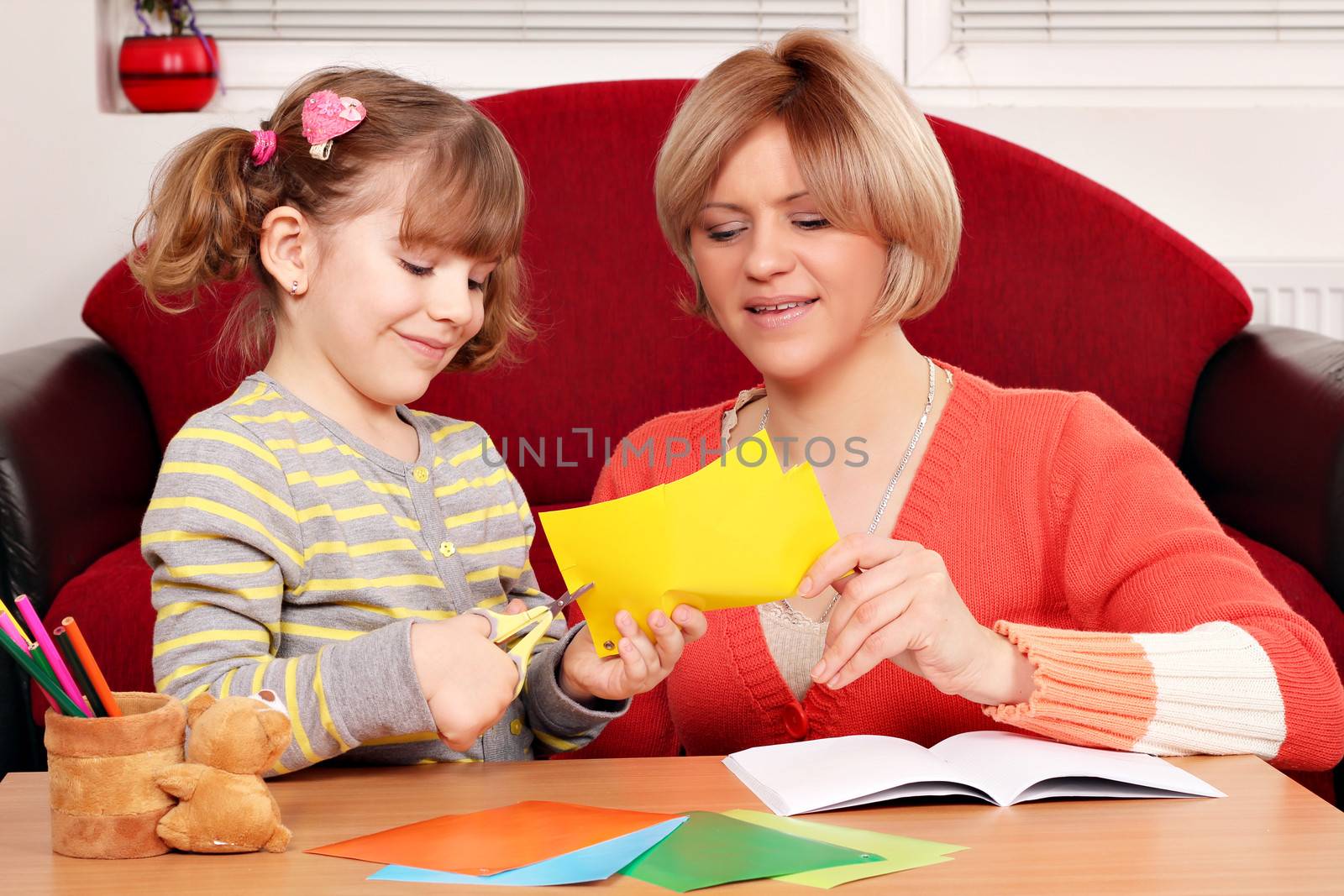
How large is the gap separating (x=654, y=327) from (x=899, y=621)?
128cm

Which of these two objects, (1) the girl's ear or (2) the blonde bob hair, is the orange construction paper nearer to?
(1) the girl's ear

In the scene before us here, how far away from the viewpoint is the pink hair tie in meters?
1.19

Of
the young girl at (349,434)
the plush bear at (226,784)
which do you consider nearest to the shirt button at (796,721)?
the young girl at (349,434)

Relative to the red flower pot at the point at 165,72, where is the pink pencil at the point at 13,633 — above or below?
below

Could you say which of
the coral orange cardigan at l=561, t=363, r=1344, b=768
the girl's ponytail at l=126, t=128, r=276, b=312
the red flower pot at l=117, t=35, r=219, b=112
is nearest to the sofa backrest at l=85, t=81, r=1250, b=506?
the red flower pot at l=117, t=35, r=219, b=112

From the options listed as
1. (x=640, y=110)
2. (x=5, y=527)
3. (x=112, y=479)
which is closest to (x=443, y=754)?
(x=5, y=527)

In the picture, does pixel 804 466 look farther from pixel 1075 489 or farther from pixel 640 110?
pixel 640 110

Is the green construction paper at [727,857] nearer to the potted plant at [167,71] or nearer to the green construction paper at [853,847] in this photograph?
the green construction paper at [853,847]

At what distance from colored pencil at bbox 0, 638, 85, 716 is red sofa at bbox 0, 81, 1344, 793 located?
4.28ft

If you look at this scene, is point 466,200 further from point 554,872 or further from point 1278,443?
point 1278,443

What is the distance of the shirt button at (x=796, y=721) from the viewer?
1.24 meters

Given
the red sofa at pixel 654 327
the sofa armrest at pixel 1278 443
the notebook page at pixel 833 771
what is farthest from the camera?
the red sofa at pixel 654 327

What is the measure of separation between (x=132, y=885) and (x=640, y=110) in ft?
5.67

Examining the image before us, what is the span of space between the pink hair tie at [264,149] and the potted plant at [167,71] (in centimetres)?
142
